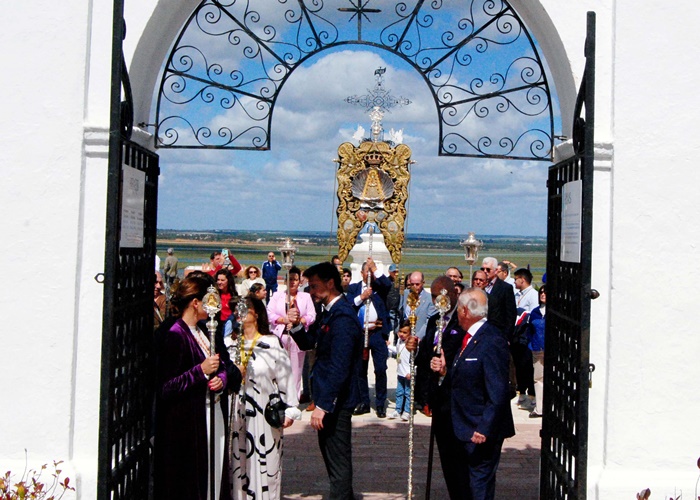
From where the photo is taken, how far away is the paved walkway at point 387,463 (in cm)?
801

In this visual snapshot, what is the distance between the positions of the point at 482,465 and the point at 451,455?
50 centimetres

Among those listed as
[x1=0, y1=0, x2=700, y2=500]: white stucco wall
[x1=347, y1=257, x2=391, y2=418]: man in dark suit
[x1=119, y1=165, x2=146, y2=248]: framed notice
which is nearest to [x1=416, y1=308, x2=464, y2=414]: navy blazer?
[x1=0, y1=0, x2=700, y2=500]: white stucco wall

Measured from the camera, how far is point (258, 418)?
685 centimetres

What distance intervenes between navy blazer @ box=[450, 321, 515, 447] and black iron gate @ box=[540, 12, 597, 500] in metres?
0.35

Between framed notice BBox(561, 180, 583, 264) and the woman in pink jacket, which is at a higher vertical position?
framed notice BBox(561, 180, 583, 264)

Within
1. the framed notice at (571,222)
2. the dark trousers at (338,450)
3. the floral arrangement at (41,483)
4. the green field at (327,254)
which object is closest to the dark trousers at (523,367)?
the dark trousers at (338,450)

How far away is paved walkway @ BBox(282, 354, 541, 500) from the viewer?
315 inches

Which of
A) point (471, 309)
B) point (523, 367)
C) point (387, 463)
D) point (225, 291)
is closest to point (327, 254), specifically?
point (523, 367)

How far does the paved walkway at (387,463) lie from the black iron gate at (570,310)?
169 cm

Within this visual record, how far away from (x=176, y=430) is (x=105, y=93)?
2412 mm

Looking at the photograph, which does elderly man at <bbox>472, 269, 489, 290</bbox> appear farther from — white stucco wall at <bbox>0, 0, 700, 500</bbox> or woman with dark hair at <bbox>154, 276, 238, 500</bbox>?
woman with dark hair at <bbox>154, 276, 238, 500</bbox>

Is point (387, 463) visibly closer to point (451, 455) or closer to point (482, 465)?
point (451, 455)

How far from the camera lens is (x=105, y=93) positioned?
20.6ft

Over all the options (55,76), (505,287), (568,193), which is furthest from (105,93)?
(505,287)
